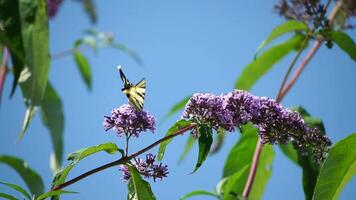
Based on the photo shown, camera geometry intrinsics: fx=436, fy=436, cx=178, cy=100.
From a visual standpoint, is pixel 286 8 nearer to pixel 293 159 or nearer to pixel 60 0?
pixel 293 159

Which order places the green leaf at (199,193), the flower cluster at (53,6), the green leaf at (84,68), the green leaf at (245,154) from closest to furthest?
1. the green leaf at (199,193)
2. the green leaf at (245,154)
3. the flower cluster at (53,6)
4. the green leaf at (84,68)

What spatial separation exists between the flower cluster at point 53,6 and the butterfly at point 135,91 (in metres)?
1.44

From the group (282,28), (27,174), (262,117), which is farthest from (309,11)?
(27,174)

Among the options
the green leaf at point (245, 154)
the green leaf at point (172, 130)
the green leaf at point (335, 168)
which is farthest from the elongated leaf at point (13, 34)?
the green leaf at point (245, 154)

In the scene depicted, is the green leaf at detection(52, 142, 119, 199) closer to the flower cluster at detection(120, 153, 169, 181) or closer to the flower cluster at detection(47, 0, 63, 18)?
the flower cluster at detection(120, 153, 169, 181)

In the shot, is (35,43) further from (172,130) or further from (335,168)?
(335,168)

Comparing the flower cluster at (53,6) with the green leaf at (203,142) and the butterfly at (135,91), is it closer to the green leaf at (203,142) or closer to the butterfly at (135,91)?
the butterfly at (135,91)

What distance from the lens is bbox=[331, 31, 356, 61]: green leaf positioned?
Result: 2365 millimetres

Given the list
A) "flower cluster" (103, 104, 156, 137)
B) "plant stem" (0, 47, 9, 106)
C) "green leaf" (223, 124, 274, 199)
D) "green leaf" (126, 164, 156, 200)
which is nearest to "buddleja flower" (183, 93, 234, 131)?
"flower cluster" (103, 104, 156, 137)

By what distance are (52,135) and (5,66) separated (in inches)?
20.7

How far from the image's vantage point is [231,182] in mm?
2289

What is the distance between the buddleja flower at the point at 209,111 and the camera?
1.66m

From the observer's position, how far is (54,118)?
2.73 meters

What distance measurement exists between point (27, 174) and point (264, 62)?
162 cm
